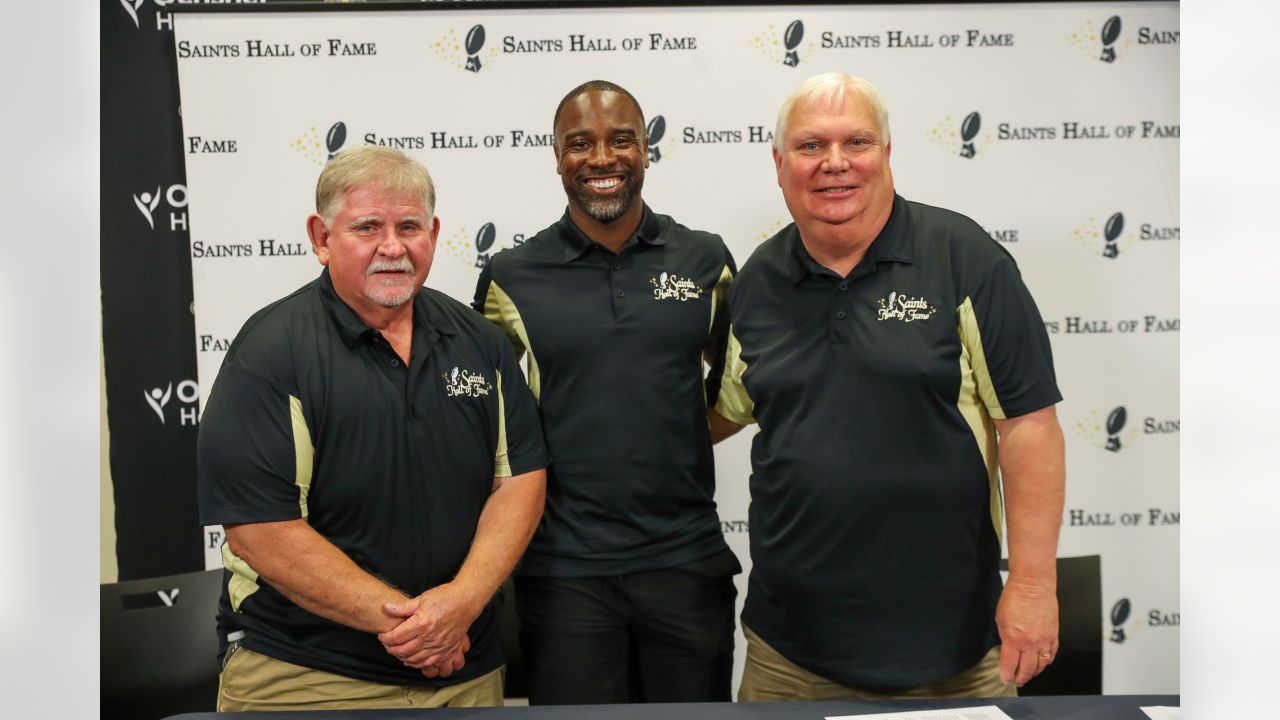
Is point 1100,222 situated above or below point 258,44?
below

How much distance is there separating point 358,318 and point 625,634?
0.95 meters

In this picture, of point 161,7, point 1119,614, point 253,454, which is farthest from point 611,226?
point 1119,614

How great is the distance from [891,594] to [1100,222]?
5.91ft

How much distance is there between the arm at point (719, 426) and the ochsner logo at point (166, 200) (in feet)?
5.87

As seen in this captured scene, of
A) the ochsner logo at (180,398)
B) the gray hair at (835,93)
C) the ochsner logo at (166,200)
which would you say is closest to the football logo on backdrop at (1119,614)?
the gray hair at (835,93)

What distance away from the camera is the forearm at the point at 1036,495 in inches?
68.2

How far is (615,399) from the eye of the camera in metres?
2.12

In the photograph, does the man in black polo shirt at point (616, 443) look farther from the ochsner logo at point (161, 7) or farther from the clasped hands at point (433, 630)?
the ochsner logo at point (161, 7)

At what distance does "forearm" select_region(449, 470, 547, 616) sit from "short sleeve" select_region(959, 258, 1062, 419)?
3.04 feet
